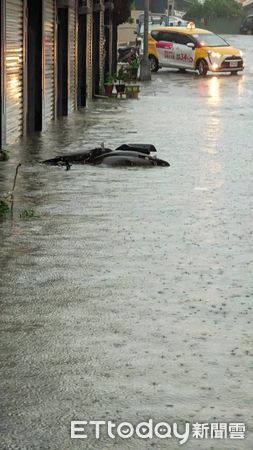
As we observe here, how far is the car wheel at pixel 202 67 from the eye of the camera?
4422 cm

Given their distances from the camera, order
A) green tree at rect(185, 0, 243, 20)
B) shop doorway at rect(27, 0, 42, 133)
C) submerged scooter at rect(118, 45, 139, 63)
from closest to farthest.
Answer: shop doorway at rect(27, 0, 42, 133) < submerged scooter at rect(118, 45, 139, 63) < green tree at rect(185, 0, 243, 20)

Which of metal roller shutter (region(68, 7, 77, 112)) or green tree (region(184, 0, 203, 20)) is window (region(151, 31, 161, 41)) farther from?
green tree (region(184, 0, 203, 20))

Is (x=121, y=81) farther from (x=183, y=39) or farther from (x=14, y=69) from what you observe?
(x=14, y=69)

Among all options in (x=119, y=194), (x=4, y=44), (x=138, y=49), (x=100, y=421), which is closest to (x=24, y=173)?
(x=119, y=194)

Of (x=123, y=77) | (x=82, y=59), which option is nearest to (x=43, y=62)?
(x=82, y=59)

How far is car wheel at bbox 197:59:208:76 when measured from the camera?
44219mm

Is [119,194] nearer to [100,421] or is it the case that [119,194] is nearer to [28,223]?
[28,223]

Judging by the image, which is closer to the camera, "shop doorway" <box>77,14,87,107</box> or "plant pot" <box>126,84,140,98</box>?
"shop doorway" <box>77,14,87,107</box>

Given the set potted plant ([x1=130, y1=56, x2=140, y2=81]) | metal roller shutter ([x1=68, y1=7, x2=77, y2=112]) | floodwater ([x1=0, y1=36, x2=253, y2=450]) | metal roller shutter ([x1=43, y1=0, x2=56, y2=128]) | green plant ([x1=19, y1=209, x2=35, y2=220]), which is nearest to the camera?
floodwater ([x1=0, y1=36, x2=253, y2=450])

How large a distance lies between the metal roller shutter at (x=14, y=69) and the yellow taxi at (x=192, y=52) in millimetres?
24475

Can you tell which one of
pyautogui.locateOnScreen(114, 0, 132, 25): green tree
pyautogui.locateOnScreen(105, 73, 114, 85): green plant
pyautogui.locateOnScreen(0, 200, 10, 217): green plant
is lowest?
pyautogui.locateOnScreen(0, 200, 10, 217): green plant

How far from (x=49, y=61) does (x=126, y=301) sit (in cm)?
1679

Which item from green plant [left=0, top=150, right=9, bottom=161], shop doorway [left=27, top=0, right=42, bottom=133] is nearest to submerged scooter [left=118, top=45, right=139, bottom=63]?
shop doorway [left=27, top=0, right=42, bottom=133]

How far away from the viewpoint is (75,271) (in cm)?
871
